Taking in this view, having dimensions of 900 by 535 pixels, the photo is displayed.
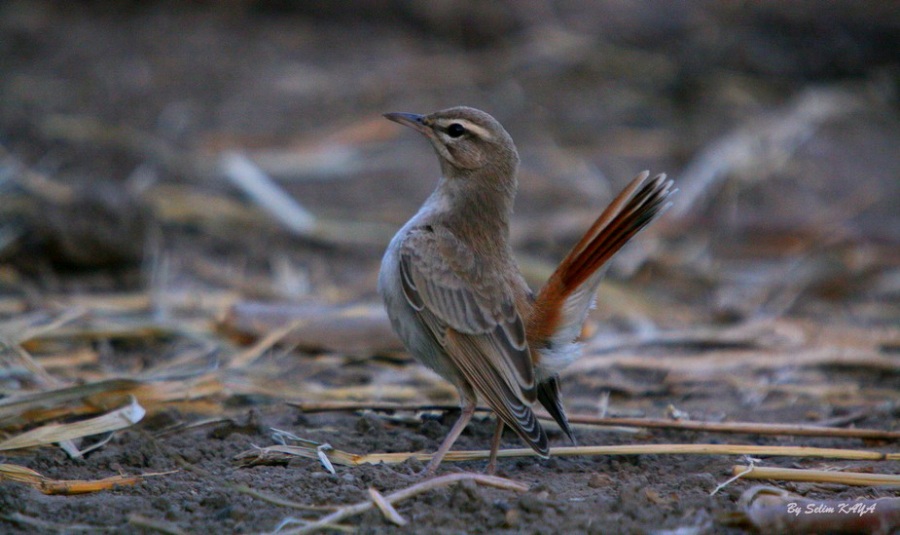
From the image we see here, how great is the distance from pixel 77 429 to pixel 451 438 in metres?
1.68

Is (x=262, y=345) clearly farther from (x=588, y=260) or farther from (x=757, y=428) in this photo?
(x=757, y=428)

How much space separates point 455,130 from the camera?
500 cm

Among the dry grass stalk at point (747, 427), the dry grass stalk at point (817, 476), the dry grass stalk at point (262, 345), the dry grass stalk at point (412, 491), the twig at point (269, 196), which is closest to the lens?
the dry grass stalk at point (412, 491)

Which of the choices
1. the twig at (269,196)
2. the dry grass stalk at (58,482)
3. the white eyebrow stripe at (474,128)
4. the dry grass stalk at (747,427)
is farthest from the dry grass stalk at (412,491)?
the twig at (269,196)

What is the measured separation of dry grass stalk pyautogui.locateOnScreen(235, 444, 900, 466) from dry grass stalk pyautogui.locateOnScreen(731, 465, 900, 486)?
26 cm

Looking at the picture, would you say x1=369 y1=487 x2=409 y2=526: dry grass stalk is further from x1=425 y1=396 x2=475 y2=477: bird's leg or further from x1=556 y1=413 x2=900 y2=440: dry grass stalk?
x1=556 y1=413 x2=900 y2=440: dry grass stalk

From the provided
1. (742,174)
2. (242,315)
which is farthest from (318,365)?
(742,174)

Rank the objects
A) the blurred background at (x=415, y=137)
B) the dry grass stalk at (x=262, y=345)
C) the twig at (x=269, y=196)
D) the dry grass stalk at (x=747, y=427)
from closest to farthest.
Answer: the dry grass stalk at (x=747, y=427)
the dry grass stalk at (x=262, y=345)
the blurred background at (x=415, y=137)
the twig at (x=269, y=196)

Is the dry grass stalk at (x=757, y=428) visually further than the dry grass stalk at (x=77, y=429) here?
Yes

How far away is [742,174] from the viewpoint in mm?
9242

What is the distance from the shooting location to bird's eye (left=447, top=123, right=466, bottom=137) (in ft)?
16.3

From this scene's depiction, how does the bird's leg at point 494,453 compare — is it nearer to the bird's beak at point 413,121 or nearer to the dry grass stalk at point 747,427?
the dry grass stalk at point 747,427

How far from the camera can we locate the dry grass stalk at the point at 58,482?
3.93 metres

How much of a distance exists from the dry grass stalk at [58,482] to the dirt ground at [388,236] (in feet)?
0.18
